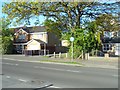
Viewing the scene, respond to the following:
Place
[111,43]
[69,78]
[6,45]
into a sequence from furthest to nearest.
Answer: [6,45]
[111,43]
[69,78]

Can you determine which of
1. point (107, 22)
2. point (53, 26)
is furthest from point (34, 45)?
point (107, 22)

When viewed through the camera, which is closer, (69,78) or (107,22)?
(69,78)

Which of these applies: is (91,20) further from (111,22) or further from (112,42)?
(112,42)

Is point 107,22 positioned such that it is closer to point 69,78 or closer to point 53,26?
point 53,26

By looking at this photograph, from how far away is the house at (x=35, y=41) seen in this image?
2332 inches

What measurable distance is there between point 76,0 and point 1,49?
2850cm

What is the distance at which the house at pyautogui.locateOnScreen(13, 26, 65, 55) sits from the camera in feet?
194

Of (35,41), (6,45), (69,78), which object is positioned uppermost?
(35,41)

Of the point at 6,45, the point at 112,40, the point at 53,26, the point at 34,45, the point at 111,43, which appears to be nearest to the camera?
the point at 53,26

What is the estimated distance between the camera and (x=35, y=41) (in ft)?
194

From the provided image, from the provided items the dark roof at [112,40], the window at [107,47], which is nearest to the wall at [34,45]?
the window at [107,47]

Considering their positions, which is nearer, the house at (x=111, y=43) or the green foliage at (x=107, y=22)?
the green foliage at (x=107, y=22)

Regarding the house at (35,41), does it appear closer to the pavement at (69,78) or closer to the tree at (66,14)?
the tree at (66,14)

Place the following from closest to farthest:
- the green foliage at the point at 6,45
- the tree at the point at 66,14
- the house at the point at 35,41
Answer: the tree at the point at 66,14 < the green foliage at the point at 6,45 < the house at the point at 35,41
